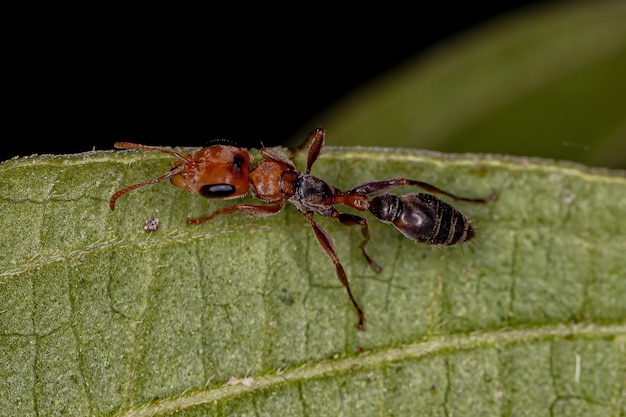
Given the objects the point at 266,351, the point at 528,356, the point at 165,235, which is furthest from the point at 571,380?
the point at 165,235

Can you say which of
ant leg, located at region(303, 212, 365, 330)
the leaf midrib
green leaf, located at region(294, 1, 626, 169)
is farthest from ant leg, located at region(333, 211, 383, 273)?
green leaf, located at region(294, 1, 626, 169)

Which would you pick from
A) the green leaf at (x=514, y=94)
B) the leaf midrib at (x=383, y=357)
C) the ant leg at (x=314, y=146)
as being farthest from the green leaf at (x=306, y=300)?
the green leaf at (x=514, y=94)

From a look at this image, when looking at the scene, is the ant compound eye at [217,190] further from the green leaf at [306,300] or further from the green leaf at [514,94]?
the green leaf at [514,94]

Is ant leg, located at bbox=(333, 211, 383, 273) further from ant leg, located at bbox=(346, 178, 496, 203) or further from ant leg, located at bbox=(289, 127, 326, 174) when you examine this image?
ant leg, located at bbox=(289, 127, 326, 174)

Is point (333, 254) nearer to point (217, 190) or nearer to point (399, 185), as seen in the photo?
Answer: point (399, 185)

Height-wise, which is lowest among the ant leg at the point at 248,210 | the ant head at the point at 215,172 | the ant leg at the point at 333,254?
the ant leg at the point at 333,254

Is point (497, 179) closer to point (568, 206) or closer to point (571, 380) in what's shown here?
point (568, 206)
